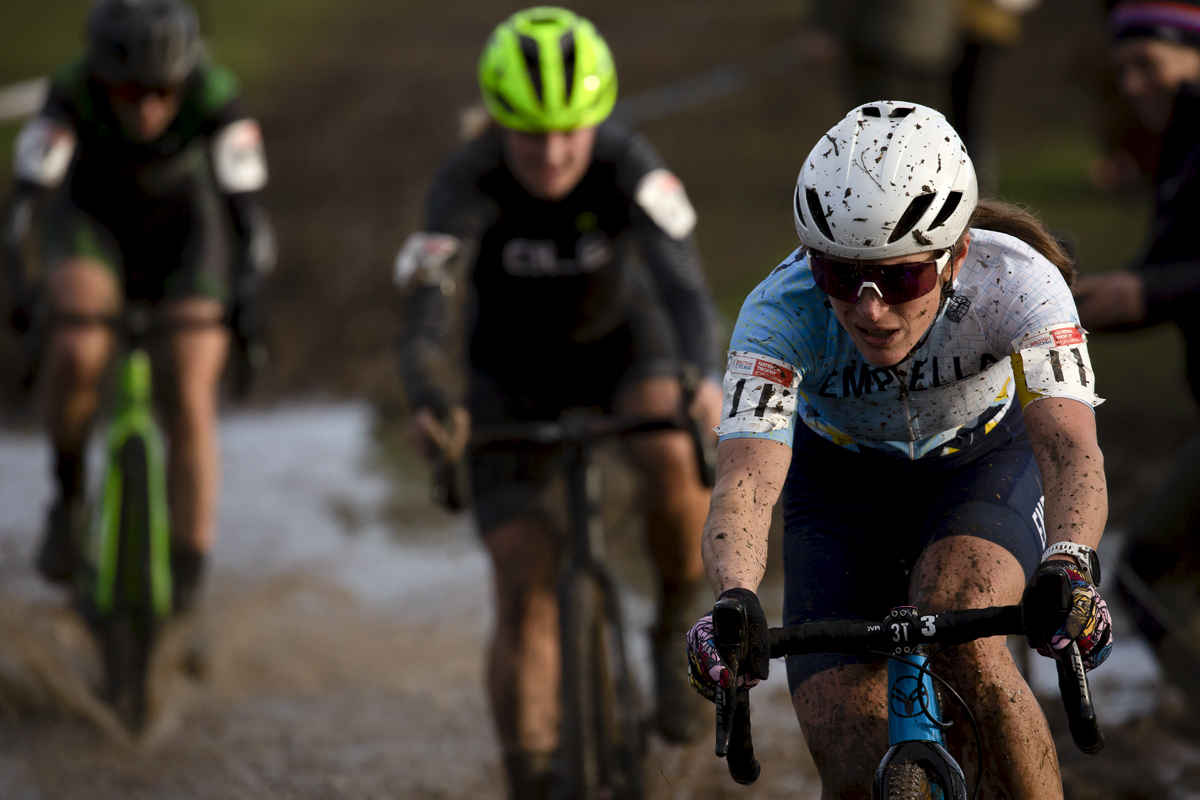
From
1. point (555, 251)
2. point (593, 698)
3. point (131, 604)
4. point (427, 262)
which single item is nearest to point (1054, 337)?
point (593, 698)

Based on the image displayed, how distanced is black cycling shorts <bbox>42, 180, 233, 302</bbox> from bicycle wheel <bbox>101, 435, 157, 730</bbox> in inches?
36.6

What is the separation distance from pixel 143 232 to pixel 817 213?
4.38 m

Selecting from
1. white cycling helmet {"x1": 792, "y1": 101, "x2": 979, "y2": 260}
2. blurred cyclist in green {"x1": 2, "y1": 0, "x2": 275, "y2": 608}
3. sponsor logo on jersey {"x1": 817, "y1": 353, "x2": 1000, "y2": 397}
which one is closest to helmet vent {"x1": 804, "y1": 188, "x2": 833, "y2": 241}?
white cycling helmet {"x1": 792, "y1": 101, "x2": 979, "y2": 260}

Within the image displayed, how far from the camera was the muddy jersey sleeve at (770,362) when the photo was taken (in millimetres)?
2795

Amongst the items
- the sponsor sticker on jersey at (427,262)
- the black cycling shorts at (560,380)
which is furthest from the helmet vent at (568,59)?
the black cycling shorts at (560,380)

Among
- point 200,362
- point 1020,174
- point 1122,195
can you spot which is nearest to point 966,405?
point 200,362

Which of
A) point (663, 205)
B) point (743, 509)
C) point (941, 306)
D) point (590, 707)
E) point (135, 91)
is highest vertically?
point (135, 91)

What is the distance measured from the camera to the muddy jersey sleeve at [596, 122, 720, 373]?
4719mm

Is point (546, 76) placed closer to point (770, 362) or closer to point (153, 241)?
point (770, 362)

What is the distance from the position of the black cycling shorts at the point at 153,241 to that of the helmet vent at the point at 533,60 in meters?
2.18

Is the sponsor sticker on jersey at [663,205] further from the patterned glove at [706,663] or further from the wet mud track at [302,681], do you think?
the patterned glove at [706,663]

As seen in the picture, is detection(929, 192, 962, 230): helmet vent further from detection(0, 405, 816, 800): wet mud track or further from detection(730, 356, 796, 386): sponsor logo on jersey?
detection(0, 405, 816, 800): wet mud track

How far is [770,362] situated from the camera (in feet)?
9.25

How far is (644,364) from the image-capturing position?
197 inches
